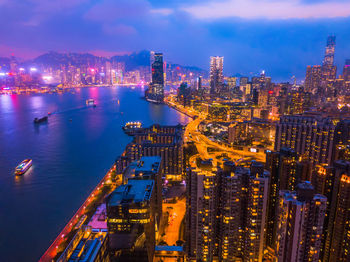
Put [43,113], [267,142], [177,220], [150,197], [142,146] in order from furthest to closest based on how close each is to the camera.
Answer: [43,113], [267,142], [142,146], [177,220], [150,197]

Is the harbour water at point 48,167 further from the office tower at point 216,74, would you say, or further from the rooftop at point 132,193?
the office tower at point 216,74

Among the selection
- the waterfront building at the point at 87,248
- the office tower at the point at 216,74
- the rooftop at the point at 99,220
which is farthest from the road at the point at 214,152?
the office tower at the point at 216,74

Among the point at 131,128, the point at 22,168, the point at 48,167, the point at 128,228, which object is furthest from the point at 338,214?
the point at 131,128

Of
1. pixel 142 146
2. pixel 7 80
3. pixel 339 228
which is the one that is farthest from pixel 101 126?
pixel 7 80

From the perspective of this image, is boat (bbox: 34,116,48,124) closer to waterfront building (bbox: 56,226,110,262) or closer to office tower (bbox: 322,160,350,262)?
waterfront building (bbox: 56,226,110,262)

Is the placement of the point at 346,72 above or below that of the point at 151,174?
above

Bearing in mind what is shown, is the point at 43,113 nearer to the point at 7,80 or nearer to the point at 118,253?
the point at 118,253

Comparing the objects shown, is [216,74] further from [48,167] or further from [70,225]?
[70,225]
